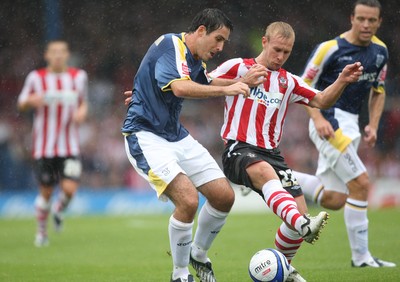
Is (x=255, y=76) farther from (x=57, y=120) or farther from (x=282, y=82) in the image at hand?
(x=57, y=120)

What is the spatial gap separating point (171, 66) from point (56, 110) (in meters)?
5.86

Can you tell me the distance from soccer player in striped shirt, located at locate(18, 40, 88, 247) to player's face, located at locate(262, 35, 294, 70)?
16.6 feet

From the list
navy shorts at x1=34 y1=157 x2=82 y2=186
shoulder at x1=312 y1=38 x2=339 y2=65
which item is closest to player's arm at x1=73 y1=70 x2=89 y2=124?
navy shorts at x1=34 y1=157 x2=82 y2=186

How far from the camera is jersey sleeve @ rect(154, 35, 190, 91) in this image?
20.2ft

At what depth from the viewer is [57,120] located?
11.7 metres

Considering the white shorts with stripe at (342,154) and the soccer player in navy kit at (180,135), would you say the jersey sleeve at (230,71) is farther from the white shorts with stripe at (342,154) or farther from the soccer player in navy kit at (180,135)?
the white shorts with stripe at (342,154)

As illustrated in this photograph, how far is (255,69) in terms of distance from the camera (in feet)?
20.6

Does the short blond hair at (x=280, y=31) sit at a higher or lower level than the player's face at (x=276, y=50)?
higher

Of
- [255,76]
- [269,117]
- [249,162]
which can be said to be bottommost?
[249,162]

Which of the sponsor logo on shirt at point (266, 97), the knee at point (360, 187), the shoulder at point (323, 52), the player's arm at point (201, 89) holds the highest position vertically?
the player's arm at point (201, 89)

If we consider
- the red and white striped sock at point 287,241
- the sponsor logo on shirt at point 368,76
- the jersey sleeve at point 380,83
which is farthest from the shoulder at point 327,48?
the red and white striped sock at point 287,241

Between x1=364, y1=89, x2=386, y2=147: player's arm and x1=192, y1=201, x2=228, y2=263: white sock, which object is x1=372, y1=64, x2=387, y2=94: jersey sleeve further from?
x1=192, y1=201, x2=228, y2=263: white sock

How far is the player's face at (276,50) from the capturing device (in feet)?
21.6

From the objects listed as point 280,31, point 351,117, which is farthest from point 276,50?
point 351,117
